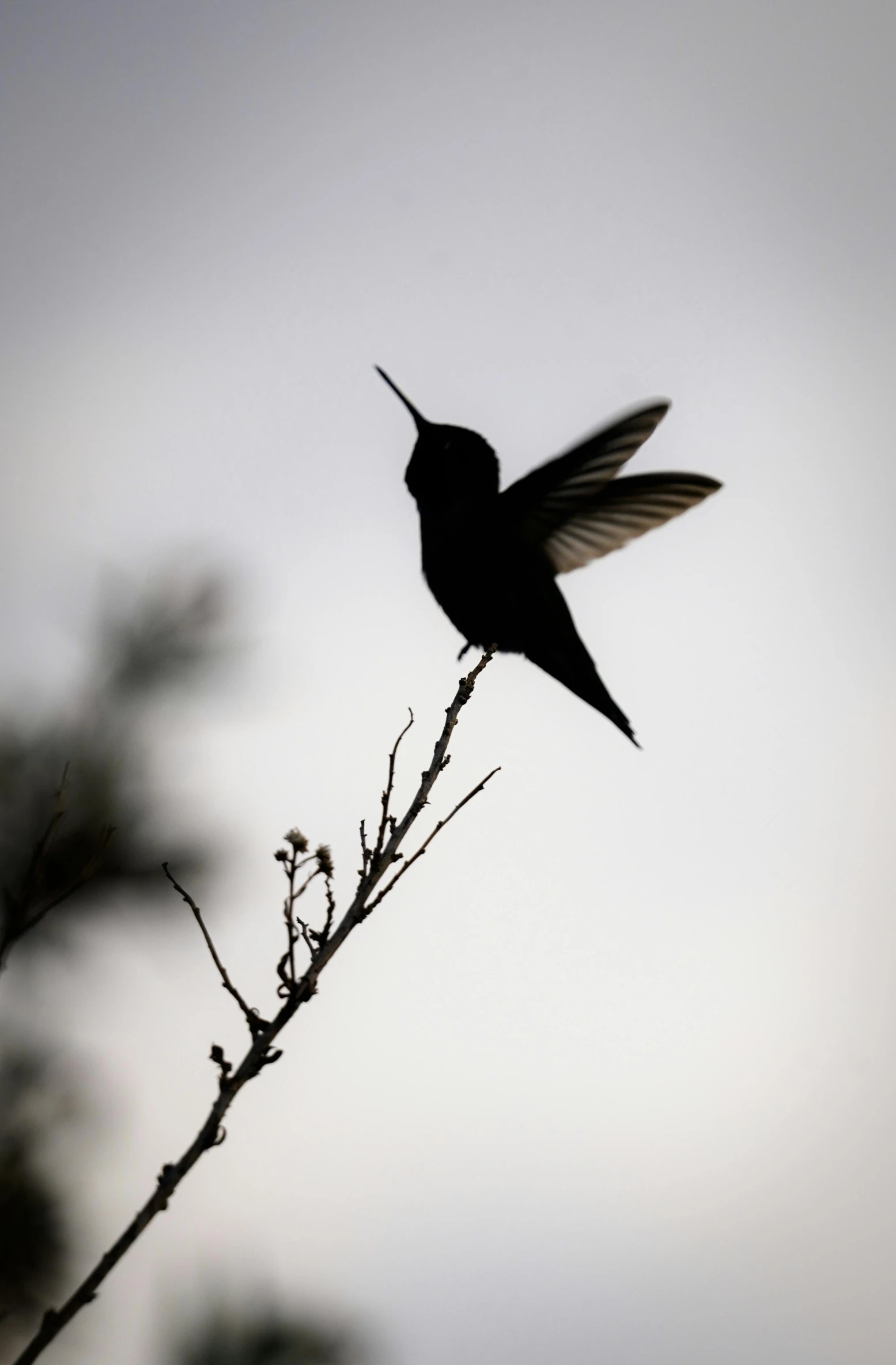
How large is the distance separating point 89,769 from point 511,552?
2.38 m

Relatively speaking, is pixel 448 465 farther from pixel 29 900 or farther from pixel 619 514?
pixel 29 900

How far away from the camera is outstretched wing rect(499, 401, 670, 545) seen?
351cm

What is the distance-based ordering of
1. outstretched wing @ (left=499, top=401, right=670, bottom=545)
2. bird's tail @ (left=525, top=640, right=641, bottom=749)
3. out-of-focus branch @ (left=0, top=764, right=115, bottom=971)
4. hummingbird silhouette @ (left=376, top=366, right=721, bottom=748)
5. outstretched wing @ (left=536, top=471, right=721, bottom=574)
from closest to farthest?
out-of-focus branch @ (left=0, top=764, right=115, bottom=971), outstretched wing @ (left=499, top=401, right=670, bottom=545), outstretched wing @ (left=536, top=471, right=721, bottom=574), hummingbird silhouette @ (left=376, top=366, right=721, bottom=748), bird's tail @ (left=525, top=640, right=641, bottom=749)

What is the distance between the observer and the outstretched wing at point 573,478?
3514 millimetres

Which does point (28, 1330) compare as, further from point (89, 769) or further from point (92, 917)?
point (89, 769)

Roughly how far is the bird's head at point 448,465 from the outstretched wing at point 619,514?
396mm

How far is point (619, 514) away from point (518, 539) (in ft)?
1.44

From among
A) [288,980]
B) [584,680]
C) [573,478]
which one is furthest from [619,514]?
[288,980]

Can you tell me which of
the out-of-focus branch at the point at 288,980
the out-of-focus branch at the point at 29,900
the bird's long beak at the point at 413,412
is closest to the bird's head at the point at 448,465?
the bird's long beak at the point at 413,412

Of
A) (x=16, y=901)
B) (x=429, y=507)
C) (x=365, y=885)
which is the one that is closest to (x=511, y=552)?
(x=429, y=507)

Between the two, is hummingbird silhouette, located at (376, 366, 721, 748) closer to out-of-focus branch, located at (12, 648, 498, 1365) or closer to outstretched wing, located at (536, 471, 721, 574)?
outstretched wing, located at (536, 471, 721, 574)

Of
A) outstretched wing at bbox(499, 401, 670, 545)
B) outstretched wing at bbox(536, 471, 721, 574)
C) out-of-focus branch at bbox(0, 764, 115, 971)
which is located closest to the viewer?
out-of-focus branch at bbox(0, 764, 115, 971)

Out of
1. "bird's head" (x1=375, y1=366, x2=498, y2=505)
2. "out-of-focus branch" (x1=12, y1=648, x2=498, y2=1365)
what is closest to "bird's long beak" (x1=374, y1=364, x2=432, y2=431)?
"bird's head" (x1=375, y1=366, x2=498, y2=505)

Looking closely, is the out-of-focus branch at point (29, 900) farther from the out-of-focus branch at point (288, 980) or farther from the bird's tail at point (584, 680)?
the bird's tail at point (584, 680)
